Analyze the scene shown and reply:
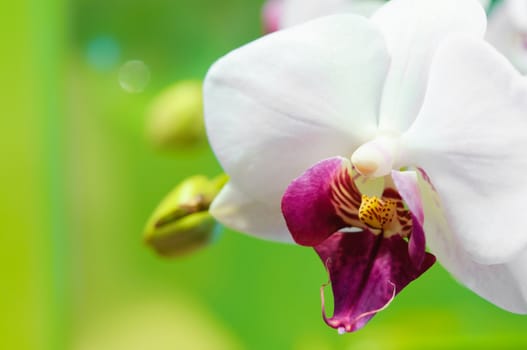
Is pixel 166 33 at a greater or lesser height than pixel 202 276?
greater

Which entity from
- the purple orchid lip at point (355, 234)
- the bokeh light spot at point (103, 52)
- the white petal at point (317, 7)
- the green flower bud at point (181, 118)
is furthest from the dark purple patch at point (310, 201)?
the bokeh light spot at point (103, 52)

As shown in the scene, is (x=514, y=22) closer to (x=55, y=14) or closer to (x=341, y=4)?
(x=341, y=4)

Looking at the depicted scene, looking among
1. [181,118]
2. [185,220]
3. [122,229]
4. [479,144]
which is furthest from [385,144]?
[122,229]

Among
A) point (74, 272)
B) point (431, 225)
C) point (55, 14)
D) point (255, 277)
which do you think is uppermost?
point (55, 14)

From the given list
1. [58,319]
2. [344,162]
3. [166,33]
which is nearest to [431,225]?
[344,162]

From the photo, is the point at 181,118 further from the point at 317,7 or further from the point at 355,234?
the point at 355,234

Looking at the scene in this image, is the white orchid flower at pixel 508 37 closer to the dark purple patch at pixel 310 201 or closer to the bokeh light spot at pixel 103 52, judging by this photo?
the dark purple patch at pixel 310 201

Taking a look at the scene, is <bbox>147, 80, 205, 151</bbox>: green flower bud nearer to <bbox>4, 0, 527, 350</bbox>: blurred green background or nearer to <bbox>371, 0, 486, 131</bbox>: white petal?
<bbox>4, 0, 527, 350</bbox>: blurred green background
